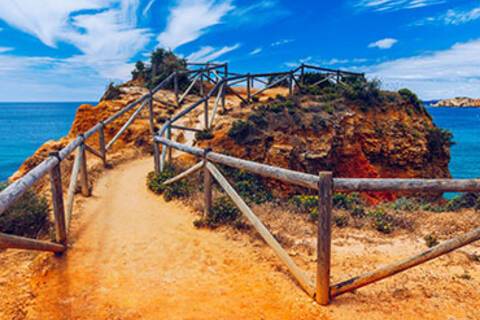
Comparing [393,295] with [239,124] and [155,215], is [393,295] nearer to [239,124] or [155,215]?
[155,215]

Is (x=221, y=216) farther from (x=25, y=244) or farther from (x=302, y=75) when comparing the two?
(x=302, y=75)

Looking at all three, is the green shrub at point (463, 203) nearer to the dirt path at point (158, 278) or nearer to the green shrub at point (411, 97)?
the dirt path at point (158, 278)

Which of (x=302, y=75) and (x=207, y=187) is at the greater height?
(x=302, y=75)

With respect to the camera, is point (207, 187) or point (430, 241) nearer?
point (430, 241)

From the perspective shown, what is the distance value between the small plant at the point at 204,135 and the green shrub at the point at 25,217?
7.91 metres

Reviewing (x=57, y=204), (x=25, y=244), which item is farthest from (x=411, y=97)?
(x=25, y=244)

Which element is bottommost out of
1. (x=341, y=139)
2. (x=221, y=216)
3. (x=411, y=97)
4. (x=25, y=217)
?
(x=221, y=216)

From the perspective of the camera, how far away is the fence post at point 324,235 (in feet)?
11.0

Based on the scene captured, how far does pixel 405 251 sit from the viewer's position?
5.21 meters

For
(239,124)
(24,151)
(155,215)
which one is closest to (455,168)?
→ (239,124)

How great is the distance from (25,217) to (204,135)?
8.49 metres

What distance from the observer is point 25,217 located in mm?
4887

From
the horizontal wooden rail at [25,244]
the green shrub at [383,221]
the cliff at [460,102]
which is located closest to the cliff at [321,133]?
the green shrub at [383,221]

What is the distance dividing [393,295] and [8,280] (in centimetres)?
471
